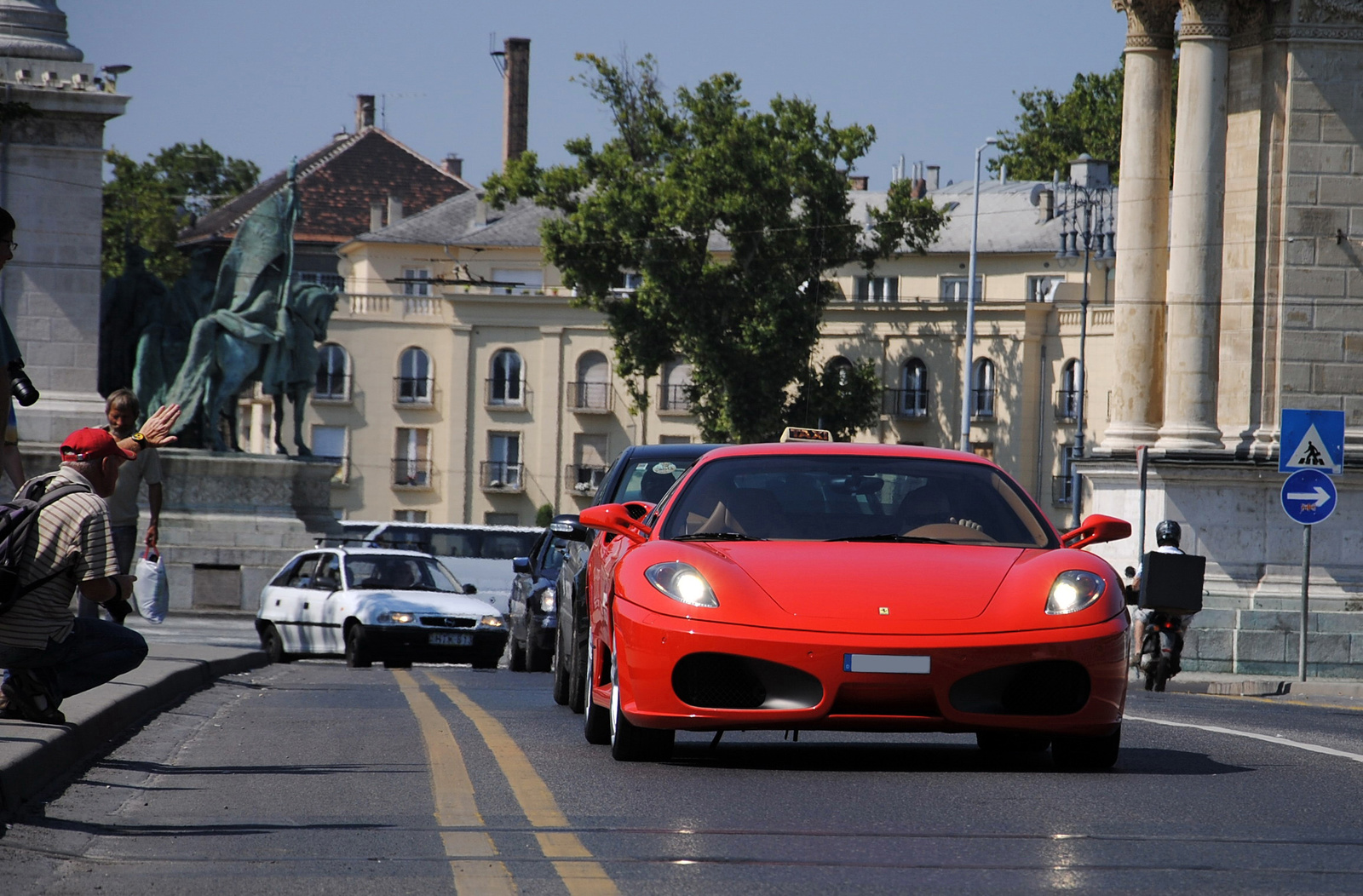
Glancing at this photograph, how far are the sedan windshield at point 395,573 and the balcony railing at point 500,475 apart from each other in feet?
199

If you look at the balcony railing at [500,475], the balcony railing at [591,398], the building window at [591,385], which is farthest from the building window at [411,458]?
the building window at [591,385]

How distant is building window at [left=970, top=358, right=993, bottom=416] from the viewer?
3253 inches

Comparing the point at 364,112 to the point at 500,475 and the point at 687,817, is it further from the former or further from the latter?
the point at 687,817

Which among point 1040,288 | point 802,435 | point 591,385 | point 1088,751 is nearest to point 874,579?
point 1088,751

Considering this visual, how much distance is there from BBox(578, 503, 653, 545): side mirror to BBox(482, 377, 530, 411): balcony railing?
78.1 metres

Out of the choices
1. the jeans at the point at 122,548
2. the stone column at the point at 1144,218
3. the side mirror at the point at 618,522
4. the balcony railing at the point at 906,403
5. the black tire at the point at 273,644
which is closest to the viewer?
the side mirror at the point at 618,522

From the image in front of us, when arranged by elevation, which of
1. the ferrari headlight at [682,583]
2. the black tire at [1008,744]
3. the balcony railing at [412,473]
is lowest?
the balcony railing at [412,473]

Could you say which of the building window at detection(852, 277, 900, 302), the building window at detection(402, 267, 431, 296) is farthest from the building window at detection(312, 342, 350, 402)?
the building window at detection(852, 277, 900, 302)

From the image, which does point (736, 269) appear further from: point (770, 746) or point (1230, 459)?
point (770, 746)

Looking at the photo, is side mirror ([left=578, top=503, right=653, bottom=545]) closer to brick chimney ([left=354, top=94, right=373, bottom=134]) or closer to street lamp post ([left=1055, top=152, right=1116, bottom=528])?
street lamp post ([left=1055, top=152, right=1116, bottom=528])

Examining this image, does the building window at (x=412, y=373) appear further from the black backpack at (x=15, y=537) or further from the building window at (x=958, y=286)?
the black backpack at (x=15, y=537)

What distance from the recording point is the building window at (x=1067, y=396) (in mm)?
81188

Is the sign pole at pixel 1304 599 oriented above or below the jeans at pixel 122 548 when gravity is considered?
below

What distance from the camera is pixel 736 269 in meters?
70.0
